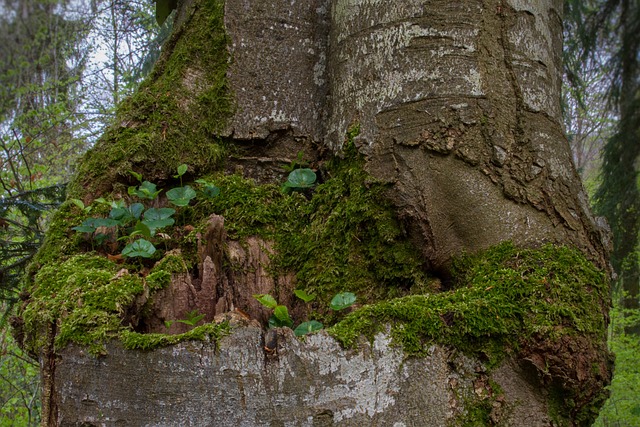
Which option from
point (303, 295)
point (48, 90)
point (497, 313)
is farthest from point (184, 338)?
point (48, 90)

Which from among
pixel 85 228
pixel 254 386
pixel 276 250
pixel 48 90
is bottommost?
pixel 254 386

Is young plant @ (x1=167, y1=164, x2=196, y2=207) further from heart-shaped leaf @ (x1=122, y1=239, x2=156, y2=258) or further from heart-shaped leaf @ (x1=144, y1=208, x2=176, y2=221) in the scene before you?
heart-shaped leaf @ (x1=122, y1=239, x2=156, y2=258)

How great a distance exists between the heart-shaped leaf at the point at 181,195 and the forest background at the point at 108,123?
70.7 inches

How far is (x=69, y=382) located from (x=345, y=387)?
2.83 feet

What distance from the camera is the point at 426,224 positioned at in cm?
202

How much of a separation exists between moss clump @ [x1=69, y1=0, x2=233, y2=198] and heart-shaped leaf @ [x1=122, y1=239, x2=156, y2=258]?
447 mm

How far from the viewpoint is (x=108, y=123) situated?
8359 mm

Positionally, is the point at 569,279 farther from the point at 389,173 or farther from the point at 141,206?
the point at 141,206

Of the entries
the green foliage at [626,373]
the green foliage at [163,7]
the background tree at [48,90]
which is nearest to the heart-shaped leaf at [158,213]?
the green foliage at [163,7]

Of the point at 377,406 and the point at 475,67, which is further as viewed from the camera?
the point at 475,67

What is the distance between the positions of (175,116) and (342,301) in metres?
1.25

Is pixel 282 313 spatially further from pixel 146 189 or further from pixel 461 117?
pixel 461 117

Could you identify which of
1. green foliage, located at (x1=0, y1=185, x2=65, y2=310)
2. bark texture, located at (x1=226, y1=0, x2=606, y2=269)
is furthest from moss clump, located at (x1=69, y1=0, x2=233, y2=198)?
green foliage, located at (x1=0, y1=185, x2=65, y2=310)

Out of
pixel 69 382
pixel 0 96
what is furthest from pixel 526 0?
pixel 0 96
